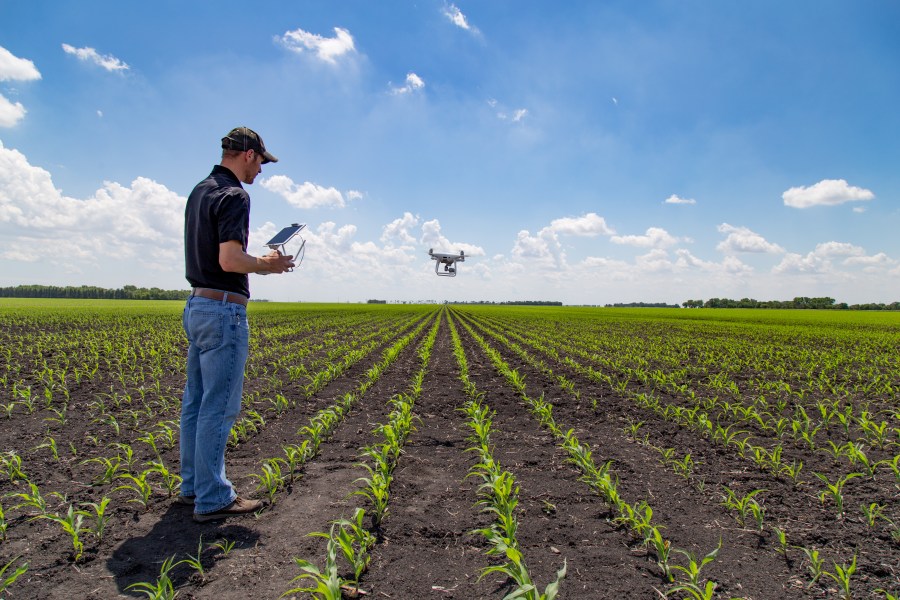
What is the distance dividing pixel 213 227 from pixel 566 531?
3.66 meters

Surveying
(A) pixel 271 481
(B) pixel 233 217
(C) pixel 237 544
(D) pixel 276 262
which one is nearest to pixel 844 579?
(C) pixel 237 544

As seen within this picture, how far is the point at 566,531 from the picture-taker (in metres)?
3.55

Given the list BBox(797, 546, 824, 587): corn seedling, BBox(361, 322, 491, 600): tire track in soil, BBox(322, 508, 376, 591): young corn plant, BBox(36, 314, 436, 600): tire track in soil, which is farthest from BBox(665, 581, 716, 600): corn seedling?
BBox(36, 314, 436, 600): tire track in soil

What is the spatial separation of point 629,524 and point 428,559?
5.58 feet

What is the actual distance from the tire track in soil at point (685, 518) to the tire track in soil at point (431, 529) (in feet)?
4.21

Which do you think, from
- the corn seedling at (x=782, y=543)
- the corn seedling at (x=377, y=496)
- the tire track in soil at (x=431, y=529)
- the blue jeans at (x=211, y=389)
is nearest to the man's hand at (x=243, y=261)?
the blue jeans at (x=211, y=389)

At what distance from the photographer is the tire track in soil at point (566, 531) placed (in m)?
2.88

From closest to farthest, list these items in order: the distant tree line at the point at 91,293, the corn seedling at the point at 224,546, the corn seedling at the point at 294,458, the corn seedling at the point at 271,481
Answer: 1. the corn seedling at the point at 224,546
2. the corn seedling at the point at 271,481
3. the corn seedling at the point at 294,458
4. the distant tree line at the point at 91,293

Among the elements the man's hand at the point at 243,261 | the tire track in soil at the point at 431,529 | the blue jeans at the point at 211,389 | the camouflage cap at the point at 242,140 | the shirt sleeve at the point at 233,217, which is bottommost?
the tire track in soil at the point at 431,529

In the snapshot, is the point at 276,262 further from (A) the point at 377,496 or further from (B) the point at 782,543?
(B) the point at 782,543

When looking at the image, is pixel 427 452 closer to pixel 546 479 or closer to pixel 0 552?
pixel 546 479

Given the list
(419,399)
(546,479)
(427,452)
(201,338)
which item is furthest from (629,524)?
(419,399)

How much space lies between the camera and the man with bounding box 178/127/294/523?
337cm

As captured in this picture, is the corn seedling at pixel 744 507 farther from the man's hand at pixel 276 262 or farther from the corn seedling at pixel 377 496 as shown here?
the man's hand at pixel 276 262
